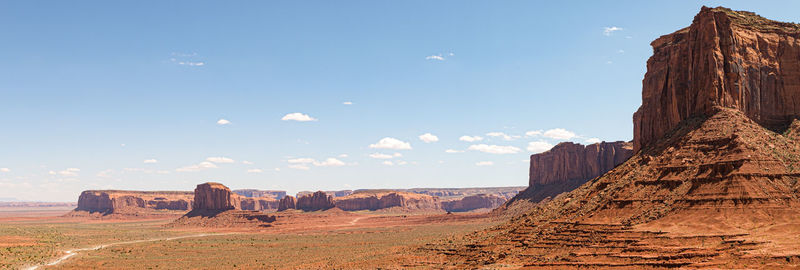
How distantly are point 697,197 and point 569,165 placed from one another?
350 feet

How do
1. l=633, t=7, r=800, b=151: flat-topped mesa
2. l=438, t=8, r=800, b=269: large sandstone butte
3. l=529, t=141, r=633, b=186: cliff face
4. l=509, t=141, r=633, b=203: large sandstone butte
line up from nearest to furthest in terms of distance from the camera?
l=438, t=8, r=800, b=269: large sandstone butte < l=633, t=7, r=800, b=151: flat-topped mesa < l=529, t=141, r=633, b=186: cliff face < l=509, t=141, r=633, b=203: large sandstone butte

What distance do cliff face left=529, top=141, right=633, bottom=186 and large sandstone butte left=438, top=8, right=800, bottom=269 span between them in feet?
224

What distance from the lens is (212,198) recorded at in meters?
188

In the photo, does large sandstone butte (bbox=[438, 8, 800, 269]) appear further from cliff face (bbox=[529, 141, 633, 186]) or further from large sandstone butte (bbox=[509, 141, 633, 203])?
large sandstone butte (bbox=[509, 141, 633, 203])

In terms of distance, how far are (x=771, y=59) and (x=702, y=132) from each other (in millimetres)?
15222

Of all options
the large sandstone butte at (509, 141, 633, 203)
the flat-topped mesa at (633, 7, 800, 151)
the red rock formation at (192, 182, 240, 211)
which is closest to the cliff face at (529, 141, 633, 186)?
the large sandstone butte at (509, 141, 633, 203)

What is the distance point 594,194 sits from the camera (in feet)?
196

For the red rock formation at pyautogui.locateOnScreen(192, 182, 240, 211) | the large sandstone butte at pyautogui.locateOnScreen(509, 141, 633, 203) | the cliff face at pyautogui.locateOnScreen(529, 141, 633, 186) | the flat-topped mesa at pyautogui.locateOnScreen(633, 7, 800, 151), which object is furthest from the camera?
the red rock formation at pyautogui.locateOnScreen(192, 182, 240, 211)

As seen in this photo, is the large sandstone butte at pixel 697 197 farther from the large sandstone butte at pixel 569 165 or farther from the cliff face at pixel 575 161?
the large sandstone butte at pixel 569 165

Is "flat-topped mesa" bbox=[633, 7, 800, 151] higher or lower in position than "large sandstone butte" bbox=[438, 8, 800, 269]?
higher

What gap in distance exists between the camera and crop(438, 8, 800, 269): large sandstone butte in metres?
40.5

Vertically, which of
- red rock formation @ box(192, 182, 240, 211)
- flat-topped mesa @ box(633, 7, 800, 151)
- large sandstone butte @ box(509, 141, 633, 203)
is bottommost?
red rock formation @ box(192, 182, 240, 211)

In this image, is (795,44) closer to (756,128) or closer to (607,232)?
(756,128)

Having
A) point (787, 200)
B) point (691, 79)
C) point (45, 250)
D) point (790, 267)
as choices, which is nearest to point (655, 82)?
point (691, 79)
